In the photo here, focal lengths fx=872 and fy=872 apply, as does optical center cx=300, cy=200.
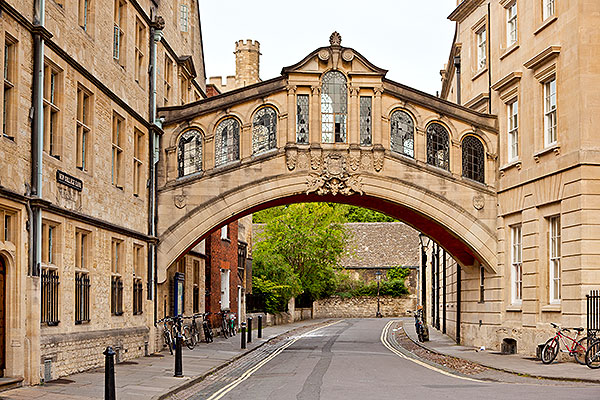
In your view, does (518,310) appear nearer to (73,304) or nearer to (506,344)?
(506,344)

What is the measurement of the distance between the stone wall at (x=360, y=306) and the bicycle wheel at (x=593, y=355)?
51520 millimetres

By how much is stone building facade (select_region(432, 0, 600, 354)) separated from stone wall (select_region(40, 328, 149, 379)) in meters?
10.4

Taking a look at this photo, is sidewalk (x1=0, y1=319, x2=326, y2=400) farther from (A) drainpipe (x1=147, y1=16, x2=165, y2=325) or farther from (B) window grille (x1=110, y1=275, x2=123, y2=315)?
(A) drainpipe (x1=147, y1=16, x2=165, y2=325)

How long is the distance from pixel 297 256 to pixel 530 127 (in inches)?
1410

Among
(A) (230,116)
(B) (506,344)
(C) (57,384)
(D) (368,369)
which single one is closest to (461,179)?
(B) (506,344)

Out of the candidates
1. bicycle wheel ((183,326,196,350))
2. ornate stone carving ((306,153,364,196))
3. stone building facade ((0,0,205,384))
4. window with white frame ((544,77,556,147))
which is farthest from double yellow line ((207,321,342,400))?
window with white frame ((544,77,556,147))

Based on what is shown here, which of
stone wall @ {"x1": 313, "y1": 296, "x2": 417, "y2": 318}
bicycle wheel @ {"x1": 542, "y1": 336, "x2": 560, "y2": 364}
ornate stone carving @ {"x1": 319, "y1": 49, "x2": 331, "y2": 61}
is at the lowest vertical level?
stone wall @ {"x1": 313, "y1": 296, "x2": 417, "y2": 318}

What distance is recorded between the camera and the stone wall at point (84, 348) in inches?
652

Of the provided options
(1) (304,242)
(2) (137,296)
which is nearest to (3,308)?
(2) (137,296)

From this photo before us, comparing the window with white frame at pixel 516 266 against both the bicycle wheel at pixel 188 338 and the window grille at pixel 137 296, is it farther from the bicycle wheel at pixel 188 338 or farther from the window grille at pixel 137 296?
the window grille at pixel 137 296

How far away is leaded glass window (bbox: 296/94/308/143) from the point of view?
86.5 feet

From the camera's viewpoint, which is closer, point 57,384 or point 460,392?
point 460,392

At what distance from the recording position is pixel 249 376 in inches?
727

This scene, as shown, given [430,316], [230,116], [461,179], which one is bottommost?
[430,316]
